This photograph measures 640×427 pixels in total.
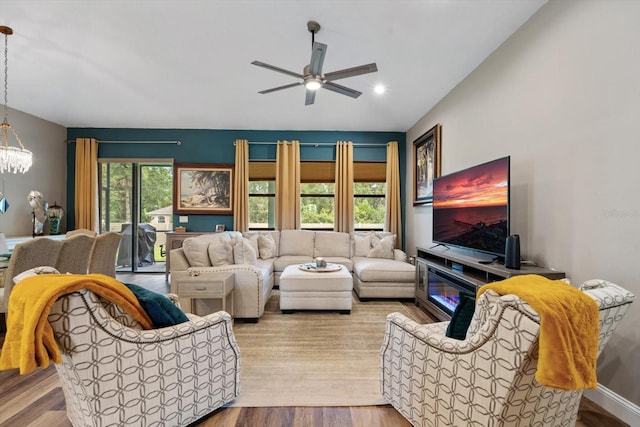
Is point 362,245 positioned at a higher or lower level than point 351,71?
lower

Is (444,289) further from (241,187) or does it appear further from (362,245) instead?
(241,187)

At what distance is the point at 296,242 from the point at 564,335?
4321 millimetres

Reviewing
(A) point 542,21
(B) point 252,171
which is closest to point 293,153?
(B) point 252,171

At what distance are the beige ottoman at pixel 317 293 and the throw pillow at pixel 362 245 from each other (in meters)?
1.62

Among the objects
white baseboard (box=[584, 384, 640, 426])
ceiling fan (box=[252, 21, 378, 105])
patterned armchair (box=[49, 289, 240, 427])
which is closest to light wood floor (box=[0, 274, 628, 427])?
white baseboard (box=[584, 384, 640, 426])

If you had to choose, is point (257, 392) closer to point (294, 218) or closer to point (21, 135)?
point (294, 218)

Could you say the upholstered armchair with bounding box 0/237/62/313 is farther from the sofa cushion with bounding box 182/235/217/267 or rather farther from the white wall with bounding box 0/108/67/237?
the white wall with bounding box 0/108/67/237

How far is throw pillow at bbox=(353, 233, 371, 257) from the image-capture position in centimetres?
488

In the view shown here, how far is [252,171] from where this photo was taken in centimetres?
548

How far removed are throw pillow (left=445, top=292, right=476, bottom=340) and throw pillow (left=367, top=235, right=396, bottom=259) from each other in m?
3.29

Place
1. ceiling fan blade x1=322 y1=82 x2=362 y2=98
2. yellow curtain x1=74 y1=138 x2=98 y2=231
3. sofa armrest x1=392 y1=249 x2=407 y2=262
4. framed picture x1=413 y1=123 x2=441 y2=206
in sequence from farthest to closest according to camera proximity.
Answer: yellow curtain x1=74 y1=138 x2=98 y2=231
sofa armrest x1=392 y1=249 x2=407 y2=262
framed picture x1=413 y1=123 x2=441 y2=206
ceiling fan blade x1=322 y1=82 x2=362 y2=98

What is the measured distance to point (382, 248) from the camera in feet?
15.6

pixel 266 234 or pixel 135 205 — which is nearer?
pixel 266 234

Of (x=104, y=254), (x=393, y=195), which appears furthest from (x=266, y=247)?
(x=393, y=195)
